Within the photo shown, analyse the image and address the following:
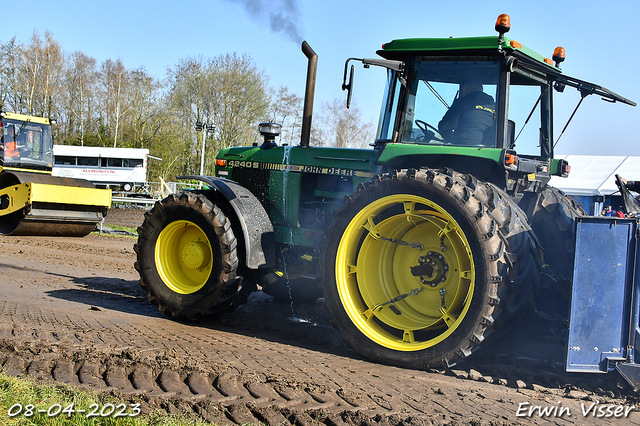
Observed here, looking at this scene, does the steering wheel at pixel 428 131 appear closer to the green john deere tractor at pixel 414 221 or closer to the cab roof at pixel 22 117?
the green john deere tractor at pixel 414 221

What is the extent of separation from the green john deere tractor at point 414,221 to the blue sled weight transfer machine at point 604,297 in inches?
15.0

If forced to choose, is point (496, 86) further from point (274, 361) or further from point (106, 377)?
point (106, 377)

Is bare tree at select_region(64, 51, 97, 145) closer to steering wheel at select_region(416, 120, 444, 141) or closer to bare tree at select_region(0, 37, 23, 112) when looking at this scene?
bare tree at select_region(0, 37, 23, 112)

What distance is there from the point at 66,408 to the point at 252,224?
2.70 meters

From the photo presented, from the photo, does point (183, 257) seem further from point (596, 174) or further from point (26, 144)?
point (596, 174)

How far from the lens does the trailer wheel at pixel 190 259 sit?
17.3 ft

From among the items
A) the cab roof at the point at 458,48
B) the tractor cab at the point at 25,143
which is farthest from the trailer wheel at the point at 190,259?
the tractor cab at the point at 25,143

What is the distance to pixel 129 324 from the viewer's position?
5.32 m

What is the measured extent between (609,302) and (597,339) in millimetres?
266

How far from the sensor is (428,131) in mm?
4703

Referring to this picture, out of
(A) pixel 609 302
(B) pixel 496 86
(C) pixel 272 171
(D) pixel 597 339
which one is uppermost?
(B) pixel 496 86

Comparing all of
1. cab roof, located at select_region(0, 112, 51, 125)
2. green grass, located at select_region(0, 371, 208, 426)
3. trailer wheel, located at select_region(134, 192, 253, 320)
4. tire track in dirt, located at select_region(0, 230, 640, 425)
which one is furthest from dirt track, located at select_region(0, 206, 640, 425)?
cab roof, located at select_region(0, 112, 51, 125)

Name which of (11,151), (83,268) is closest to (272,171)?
(83,268)

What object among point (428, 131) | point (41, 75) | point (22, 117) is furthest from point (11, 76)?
point (428, 131)
